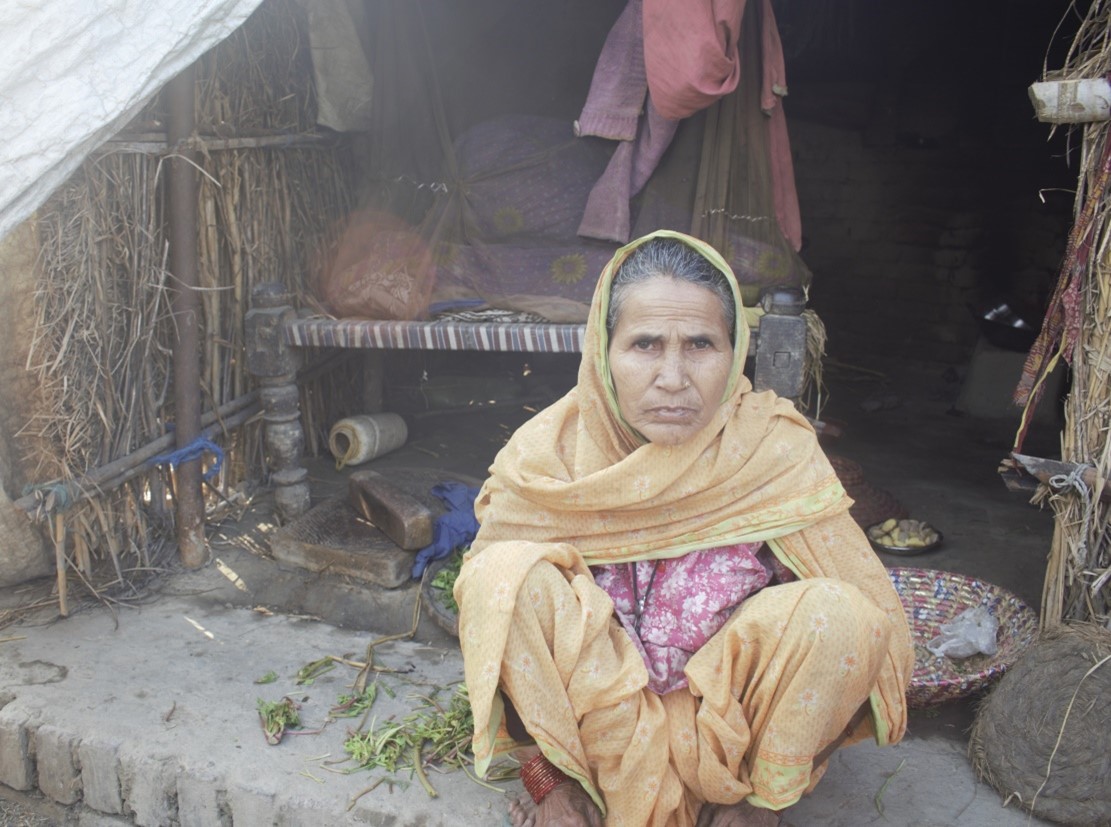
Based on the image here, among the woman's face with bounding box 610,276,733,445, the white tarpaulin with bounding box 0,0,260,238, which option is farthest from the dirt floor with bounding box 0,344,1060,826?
the white tarpaulin with bounding box 0,0,260,238

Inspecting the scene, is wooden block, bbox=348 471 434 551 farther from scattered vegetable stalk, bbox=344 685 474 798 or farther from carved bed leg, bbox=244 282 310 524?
scattered vegetable stalk, bbox=344 685 474 798

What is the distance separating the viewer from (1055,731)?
2498 millimetres

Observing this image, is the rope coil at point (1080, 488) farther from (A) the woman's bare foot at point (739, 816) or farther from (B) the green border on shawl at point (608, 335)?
(A) the woman's bare foot at point (739, 816)

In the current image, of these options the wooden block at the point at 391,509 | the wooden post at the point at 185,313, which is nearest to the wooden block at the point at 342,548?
→ the wooden block at the point at 391,509

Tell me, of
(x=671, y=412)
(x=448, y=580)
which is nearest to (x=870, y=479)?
(x=448, y=580)

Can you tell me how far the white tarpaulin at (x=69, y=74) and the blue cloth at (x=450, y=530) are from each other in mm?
1635

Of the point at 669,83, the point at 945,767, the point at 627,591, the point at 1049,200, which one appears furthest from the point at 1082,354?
the point at 1049,200

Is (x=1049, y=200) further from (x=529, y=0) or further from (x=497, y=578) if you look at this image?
(x=497, y=578)

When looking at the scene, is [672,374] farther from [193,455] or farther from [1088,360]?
[193,455]

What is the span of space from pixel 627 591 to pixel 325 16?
307 centimetres

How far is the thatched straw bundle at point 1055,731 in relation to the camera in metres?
2.44

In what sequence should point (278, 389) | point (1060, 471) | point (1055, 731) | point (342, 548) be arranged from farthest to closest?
point (278, 389) < point (342, 548) < point (1060, 471) < point (1055, 731)

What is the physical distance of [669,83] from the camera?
363cm

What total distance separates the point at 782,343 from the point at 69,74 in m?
2.26
